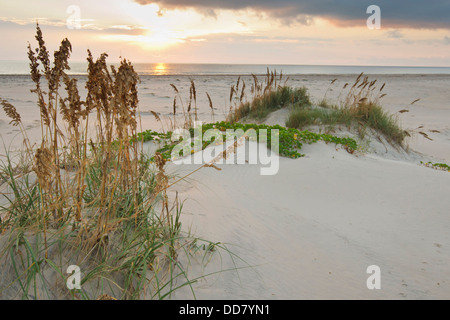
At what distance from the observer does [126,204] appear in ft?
8.77

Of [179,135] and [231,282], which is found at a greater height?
[179,135]

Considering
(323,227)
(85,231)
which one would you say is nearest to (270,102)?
(323,227)

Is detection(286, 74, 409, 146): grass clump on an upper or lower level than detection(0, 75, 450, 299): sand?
upper

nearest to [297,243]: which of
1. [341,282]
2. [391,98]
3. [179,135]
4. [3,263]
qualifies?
[341,282]

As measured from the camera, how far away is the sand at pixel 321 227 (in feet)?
8.75

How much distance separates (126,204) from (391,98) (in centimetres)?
1912

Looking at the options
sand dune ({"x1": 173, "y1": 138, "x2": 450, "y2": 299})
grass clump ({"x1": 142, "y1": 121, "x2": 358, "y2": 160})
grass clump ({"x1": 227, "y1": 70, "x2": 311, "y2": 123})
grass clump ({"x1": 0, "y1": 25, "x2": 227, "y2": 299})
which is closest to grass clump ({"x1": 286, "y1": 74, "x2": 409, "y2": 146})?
grass clump ({"x1": 227, "y1": 70, "x2": 311, "y2": 123})

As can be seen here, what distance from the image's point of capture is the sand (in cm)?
267

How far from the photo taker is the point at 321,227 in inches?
140

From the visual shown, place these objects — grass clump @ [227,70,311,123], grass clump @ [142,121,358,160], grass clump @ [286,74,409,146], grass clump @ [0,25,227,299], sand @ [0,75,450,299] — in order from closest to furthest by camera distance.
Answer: grass clump @ [0,25,227,299]
sand @ [0,75,450,299]
grass clump @ [142,121,358,160]
grass clump @ [286,74,409,146]
grass clump @ [227,70,311,123]

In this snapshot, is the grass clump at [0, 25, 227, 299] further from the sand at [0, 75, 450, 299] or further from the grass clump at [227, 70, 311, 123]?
the grass clump at [227, 70, 311, 123]

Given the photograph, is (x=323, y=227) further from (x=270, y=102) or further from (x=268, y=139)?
(x=270, y=102)
